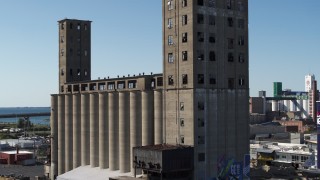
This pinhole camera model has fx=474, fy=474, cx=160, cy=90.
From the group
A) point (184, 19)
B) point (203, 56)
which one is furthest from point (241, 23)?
point (184, 19)

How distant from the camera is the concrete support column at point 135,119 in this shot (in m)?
95.9

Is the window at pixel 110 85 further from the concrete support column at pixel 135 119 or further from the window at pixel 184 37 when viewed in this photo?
the window at pixel 184 37

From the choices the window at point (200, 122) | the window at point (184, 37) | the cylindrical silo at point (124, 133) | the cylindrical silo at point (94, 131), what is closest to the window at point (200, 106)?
the window at point (200, 122)

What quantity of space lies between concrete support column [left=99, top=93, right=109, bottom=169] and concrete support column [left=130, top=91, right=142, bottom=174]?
34.7 ft

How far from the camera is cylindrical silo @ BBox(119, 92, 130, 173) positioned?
98688 mm

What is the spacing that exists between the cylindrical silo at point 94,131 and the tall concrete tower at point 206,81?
2422 centimetres

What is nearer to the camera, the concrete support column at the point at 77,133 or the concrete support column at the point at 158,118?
the concrete support column at the point at 158,118

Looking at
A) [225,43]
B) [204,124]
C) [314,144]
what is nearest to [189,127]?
[204,124]

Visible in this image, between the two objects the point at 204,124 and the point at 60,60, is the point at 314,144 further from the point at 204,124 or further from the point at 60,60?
the point at 60,60

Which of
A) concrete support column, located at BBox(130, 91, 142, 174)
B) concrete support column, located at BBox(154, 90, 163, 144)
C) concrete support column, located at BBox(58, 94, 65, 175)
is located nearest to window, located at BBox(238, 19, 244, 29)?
concrete support column, located at BBox(154, 90, 163, 144)

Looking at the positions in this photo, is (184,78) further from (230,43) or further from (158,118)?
(230,43)

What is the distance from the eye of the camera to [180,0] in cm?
9000

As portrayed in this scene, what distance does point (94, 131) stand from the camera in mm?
109875

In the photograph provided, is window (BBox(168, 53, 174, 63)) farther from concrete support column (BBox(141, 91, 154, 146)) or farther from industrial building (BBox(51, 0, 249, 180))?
concrete support column (BBox(141, 91, 154, 146))
